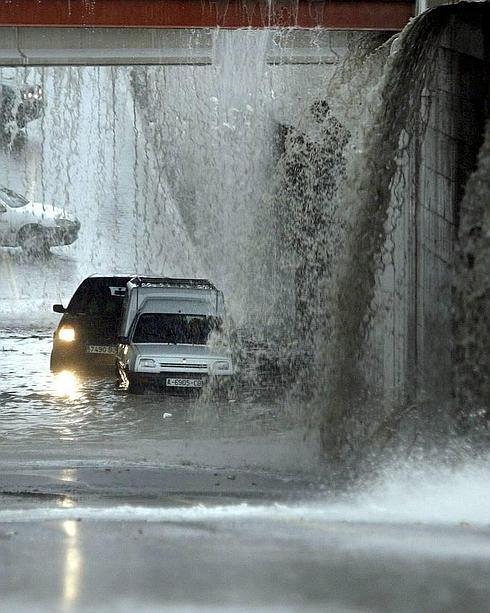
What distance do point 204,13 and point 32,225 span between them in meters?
26.0

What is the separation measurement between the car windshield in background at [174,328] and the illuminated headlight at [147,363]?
0.48m

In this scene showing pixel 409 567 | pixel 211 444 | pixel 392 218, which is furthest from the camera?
pixel 392 218

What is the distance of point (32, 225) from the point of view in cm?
3956

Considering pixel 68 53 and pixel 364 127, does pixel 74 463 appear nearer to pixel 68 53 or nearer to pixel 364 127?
pixel 364 127

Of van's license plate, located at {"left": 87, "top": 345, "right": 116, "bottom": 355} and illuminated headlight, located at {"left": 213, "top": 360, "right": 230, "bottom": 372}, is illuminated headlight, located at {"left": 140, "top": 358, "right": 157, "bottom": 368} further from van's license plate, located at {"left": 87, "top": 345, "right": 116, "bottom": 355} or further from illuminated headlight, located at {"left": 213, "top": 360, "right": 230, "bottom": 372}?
van's license plate, located at {"left": 87, "top": 345, "right": 116, "bottom": 355}

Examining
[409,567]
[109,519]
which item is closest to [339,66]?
[109,519]

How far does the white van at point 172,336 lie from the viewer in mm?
16766

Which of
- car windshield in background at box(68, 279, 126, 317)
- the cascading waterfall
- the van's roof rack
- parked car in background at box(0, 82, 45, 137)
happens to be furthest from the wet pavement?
parked car in background at box(0, 82, 45, 137)

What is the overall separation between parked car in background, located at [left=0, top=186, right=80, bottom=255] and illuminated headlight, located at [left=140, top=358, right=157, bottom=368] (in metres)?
22.4

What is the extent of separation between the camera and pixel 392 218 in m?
13.8

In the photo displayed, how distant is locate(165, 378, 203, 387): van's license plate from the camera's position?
16.7m

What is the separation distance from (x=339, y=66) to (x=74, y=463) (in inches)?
261

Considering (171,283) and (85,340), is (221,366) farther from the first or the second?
(85,340)

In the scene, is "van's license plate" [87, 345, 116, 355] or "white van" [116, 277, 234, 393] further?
"van's license plate" [87, 345, 116, 355]
